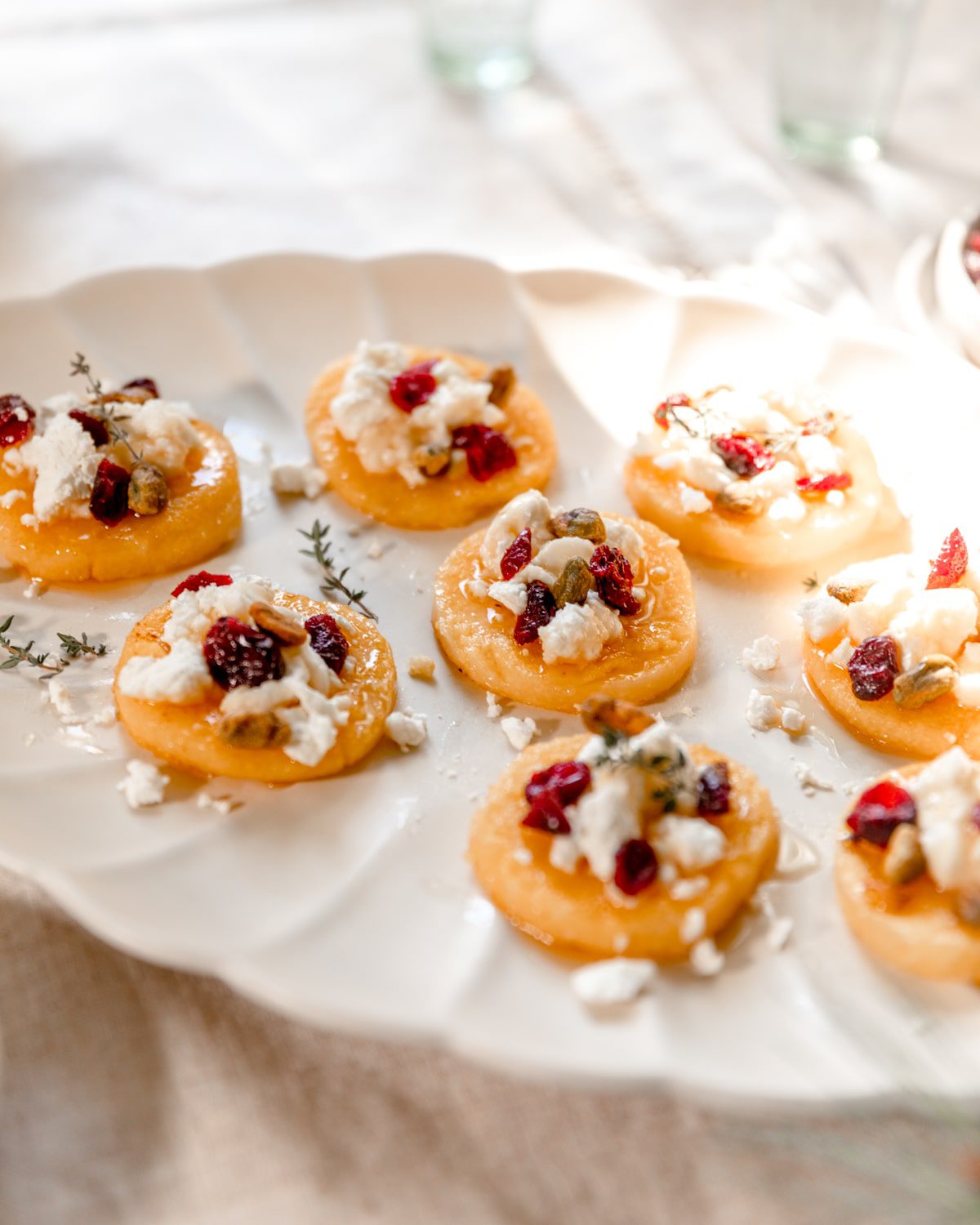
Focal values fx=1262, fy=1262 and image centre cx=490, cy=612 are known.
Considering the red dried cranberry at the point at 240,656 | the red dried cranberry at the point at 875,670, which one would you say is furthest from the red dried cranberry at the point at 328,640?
the red dried cranberry at the point at 875,670

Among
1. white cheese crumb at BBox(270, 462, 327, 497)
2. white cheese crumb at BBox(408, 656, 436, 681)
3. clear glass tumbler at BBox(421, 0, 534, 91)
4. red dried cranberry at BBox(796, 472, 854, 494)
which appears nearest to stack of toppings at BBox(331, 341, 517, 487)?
white cheese crumb at BBox(270, 462, 327, 497)

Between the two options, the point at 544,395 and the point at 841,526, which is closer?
the point at 841,526

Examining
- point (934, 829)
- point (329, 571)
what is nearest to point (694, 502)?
point (329, 571)

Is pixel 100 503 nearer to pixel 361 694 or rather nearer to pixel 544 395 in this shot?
pixel 361 694

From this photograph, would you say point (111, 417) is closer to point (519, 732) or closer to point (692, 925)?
point (519, 732)

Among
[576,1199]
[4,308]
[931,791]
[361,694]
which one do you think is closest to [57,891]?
[361,694]

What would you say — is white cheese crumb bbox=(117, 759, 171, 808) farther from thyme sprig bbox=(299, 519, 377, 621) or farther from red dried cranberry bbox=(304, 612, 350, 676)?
thyme sprig bbox=(299, 519, 377, 621)

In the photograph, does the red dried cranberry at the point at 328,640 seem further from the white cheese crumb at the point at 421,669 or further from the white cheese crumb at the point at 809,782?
the white cheese crumb at the point at 809,782
